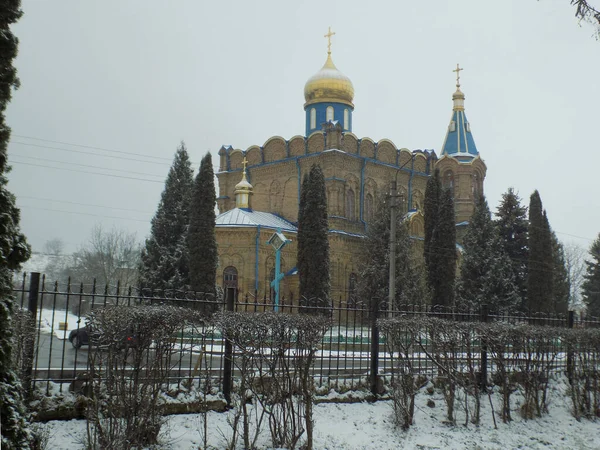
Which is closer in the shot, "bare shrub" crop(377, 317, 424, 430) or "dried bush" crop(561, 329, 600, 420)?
"bare shrub" crop(377, 317, 424, 430)

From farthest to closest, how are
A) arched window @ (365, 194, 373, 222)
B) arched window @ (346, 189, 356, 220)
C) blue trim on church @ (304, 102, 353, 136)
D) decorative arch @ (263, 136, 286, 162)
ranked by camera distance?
blue trim on church @ (304, 102, 353, 136), decorative arch @ (263, 136, 286, 162), arched window @ (365, 194, 373, 222), arched window @ (346, 189, 356, 220)

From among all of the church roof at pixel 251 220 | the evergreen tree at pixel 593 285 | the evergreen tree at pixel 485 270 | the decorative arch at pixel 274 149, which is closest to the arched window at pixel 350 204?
the church roof at pixel 251 220

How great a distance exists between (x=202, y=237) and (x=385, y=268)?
752cm

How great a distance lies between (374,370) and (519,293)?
19888mm

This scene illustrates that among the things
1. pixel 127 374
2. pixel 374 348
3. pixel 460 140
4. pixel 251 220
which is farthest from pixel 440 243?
pixel 127 374

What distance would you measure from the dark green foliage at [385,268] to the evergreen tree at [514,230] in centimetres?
517

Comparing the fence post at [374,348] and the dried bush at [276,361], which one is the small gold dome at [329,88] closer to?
the fence post at [374,348]

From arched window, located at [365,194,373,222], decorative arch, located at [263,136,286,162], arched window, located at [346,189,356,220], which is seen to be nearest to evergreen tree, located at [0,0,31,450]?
arched window, located at [346,189,356,220]

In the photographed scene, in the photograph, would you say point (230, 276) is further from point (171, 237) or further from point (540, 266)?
point (540, 266)

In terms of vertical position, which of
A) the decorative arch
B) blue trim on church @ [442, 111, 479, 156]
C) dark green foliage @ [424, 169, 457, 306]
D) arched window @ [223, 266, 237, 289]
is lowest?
arched window @ [223, 266, 237, 289]

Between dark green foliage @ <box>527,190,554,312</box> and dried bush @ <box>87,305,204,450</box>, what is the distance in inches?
889

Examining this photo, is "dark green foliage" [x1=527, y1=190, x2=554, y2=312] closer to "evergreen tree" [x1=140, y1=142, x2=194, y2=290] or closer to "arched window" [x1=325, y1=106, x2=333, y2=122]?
"arched window" [x1=325, y1=106, x2=333, y2=122]

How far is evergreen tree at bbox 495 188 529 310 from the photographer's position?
26.6 metres

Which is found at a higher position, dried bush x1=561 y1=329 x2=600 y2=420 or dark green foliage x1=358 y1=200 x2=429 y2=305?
dark green foliage x1=358 y1=200 x2=429 y2=305
